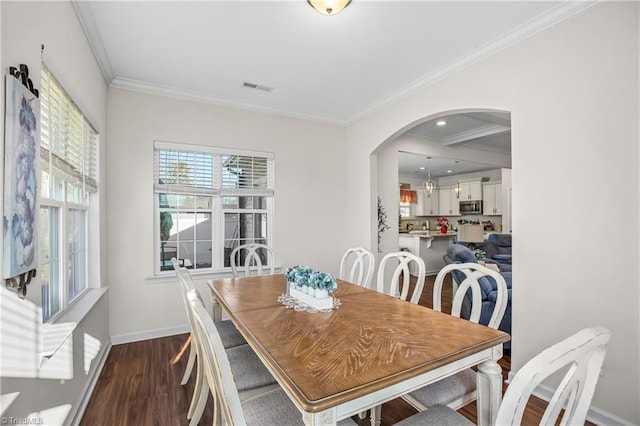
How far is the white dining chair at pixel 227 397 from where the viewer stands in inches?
37.4

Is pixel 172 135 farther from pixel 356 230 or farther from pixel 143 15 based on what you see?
pixel 356 230

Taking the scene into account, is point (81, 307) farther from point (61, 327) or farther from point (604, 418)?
point (604, 418)

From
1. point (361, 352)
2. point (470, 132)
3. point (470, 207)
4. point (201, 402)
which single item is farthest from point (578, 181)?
point (470, 207)

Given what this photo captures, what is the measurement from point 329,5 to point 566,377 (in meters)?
2.24

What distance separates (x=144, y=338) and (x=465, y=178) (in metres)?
8.84

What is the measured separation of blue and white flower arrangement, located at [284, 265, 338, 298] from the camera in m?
1.95

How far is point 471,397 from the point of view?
158 cm

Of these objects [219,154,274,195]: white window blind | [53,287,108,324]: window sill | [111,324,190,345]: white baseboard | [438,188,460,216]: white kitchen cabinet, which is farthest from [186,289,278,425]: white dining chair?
[438,188,460,216]: white kitchen cabinet

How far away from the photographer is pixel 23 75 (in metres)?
1.35

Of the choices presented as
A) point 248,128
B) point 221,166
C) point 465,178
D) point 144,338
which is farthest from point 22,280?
point 465,178

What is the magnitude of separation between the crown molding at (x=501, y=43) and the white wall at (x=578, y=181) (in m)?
0.05

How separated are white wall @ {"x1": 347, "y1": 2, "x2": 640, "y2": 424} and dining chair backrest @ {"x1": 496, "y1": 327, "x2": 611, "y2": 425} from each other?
5.24 ft

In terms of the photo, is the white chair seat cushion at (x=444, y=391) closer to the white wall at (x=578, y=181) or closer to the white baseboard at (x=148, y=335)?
the white wall at (x=578, y=181)

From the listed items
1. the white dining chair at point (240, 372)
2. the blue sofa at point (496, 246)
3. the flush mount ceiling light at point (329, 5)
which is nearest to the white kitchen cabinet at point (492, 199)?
the blue sofa at point (496, 246)
